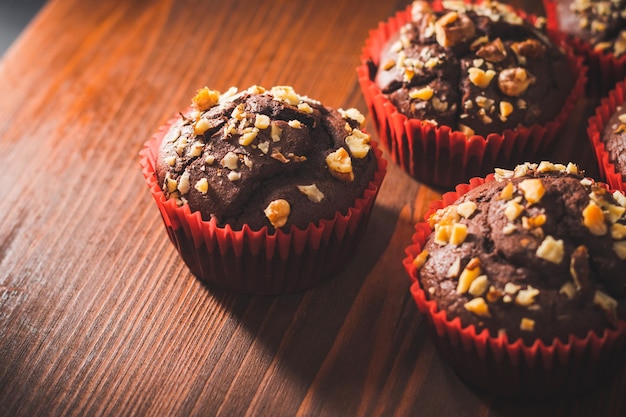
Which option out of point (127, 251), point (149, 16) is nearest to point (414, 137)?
point (127, 251)

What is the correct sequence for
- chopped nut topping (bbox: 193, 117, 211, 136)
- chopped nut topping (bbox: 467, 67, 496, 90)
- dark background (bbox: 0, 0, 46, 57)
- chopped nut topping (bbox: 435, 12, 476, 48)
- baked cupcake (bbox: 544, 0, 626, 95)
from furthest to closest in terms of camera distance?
1. dark background (bbox: 0, 0, 46, 57)
2. baked cupcake (bbox: 544, 0, 626, 95)
3. chopped nut topping (bbox: 435, 12, 476, 48)
4. chopped nut topping (bbox: 467, 67, 496, 90)
5. chopped nut topping (bbox: 193, 117, 211, 136)

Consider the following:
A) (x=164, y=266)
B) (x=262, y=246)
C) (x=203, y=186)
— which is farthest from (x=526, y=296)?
(x=164, y=266)

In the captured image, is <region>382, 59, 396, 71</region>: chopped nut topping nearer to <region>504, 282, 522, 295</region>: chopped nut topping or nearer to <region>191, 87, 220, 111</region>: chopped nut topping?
<region>191, 87, 220, 111</region>: chopped nut topping

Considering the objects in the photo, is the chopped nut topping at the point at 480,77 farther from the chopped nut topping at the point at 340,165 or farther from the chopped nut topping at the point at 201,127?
the chopped nut topping at the point at 201,127

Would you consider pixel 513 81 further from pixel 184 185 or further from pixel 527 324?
pixel 184 185

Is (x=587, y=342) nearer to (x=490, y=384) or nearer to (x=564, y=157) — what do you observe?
(x=490, y=384)

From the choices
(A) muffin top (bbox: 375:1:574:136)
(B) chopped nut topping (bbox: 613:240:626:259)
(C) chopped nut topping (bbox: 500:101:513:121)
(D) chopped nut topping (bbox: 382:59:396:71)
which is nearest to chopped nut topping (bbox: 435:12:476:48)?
(A) muffin top (bbox: 375:1:574:136)
